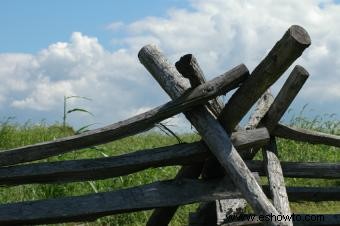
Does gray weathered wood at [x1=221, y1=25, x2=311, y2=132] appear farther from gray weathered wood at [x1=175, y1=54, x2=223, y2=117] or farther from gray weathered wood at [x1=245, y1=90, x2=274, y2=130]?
gray weathered wood at [x1=245, y1=90, x2=274, y2=130]

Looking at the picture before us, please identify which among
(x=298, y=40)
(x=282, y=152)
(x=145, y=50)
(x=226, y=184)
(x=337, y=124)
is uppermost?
(x=337, y=124)

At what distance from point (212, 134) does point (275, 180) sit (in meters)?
0.76

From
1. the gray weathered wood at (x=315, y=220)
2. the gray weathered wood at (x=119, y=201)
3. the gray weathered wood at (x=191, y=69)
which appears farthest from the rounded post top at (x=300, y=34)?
the gray weathered wood at (x=315, y=220)

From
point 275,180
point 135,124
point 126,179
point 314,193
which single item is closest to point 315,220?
point 314,193

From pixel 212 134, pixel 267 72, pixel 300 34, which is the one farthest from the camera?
pixel 212 134

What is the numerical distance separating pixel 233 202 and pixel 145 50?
1.46m

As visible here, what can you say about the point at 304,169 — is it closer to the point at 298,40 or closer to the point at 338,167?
the point at 338,167

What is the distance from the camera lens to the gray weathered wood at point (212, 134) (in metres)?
4.15

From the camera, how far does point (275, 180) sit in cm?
479

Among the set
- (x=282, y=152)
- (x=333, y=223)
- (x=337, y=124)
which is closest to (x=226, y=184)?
(x=333, y=223)

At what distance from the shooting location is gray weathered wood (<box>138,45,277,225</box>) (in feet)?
A: 13.6

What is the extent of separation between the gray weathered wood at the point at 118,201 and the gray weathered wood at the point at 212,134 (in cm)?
28

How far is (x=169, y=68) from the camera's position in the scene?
449cm

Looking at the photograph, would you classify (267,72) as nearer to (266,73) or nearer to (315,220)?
(266,73)
